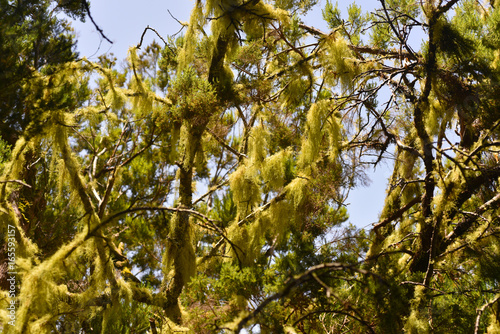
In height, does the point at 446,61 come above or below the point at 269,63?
below

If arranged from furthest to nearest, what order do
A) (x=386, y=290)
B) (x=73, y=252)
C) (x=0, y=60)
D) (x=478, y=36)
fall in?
(x=478, y=36) < (x=386, y=290) < (x=73, y=252) < (x=0, y=60)

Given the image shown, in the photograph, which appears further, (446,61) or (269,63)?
(269,63)

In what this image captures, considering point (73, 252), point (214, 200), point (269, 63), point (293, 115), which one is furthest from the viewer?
point (214, 200)

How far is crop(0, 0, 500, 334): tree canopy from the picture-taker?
118 inches

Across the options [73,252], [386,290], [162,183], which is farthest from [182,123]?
[162,183]

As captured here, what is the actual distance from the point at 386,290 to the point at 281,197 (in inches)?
47.7

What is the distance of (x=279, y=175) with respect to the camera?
14.4ft

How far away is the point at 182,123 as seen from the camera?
4.20m

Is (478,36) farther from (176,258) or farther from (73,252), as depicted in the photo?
(73,252)

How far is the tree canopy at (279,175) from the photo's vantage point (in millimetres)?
3010

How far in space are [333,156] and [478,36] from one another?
1415 mm

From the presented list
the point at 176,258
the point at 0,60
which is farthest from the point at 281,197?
the point at 0,60

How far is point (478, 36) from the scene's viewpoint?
4035mm

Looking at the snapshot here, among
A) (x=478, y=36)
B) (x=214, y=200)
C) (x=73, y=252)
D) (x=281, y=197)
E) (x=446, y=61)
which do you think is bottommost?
(x=73, y=252)
